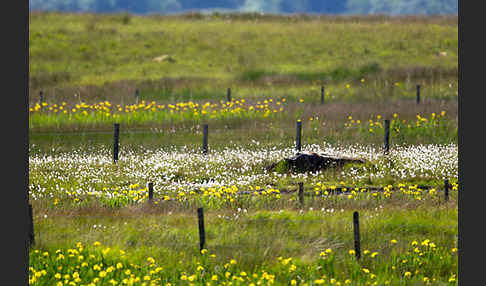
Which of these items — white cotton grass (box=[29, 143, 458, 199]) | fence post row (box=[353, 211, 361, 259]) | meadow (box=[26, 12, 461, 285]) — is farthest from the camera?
white cotton grass (box=[29, 143, 458, 199])

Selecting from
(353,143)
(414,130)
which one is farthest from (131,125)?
(414,130)

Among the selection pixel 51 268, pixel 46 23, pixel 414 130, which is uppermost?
pixel 46 23

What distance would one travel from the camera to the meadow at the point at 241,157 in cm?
1307

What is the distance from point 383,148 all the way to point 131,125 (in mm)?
12481

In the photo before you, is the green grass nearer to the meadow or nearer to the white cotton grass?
the meadow

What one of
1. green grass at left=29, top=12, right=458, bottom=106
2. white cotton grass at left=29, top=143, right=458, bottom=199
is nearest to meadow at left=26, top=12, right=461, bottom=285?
white cotton grass at left=29, top=143, right=458, bottom=199

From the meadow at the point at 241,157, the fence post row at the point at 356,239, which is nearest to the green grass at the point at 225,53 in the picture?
the meadow at the point at 241,157

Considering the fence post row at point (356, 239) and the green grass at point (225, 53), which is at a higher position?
the green grass at point (225, 53)

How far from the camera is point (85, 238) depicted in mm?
14156

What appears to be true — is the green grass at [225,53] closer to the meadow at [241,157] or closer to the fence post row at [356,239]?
the meadow at [241,157]

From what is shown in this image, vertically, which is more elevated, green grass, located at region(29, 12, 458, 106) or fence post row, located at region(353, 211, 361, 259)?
green grass, located at region(29, 12, 458, 106)

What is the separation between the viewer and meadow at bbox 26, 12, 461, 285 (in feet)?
42.9

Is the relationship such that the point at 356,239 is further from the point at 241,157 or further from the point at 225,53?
the point at 225,53

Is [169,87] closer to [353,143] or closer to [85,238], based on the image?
[353,143]
